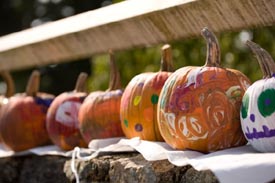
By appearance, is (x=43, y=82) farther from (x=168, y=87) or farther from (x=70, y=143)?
(x=168, y=87)

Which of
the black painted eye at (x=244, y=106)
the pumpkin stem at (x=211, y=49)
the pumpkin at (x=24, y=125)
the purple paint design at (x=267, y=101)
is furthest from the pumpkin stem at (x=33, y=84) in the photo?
the purple paint design at (x=267, y=101)

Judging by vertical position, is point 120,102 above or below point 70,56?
below

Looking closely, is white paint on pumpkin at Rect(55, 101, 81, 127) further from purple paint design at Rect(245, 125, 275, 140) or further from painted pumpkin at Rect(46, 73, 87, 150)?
purple paint design at Rect(245, 125, 275, 140)

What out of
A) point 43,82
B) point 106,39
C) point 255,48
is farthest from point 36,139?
point 43,82

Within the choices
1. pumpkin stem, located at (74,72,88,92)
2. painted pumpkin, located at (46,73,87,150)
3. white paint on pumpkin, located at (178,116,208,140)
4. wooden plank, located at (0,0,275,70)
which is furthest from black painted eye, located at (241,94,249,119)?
pumpkin stem, located at (74,72,88,92)

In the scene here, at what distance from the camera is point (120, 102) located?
3.09m

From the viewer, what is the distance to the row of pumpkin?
218cm

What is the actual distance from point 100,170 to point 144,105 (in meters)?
0.27

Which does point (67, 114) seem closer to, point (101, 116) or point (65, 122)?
point (65, 122)

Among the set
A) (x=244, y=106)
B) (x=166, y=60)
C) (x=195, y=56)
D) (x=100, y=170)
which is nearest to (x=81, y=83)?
(x=166, y=60)

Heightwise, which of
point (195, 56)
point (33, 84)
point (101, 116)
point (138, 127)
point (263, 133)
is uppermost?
point (195, 56)

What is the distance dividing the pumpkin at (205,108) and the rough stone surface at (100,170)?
12 cm

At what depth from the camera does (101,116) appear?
3088 mm

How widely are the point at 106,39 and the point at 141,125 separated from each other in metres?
0.79
